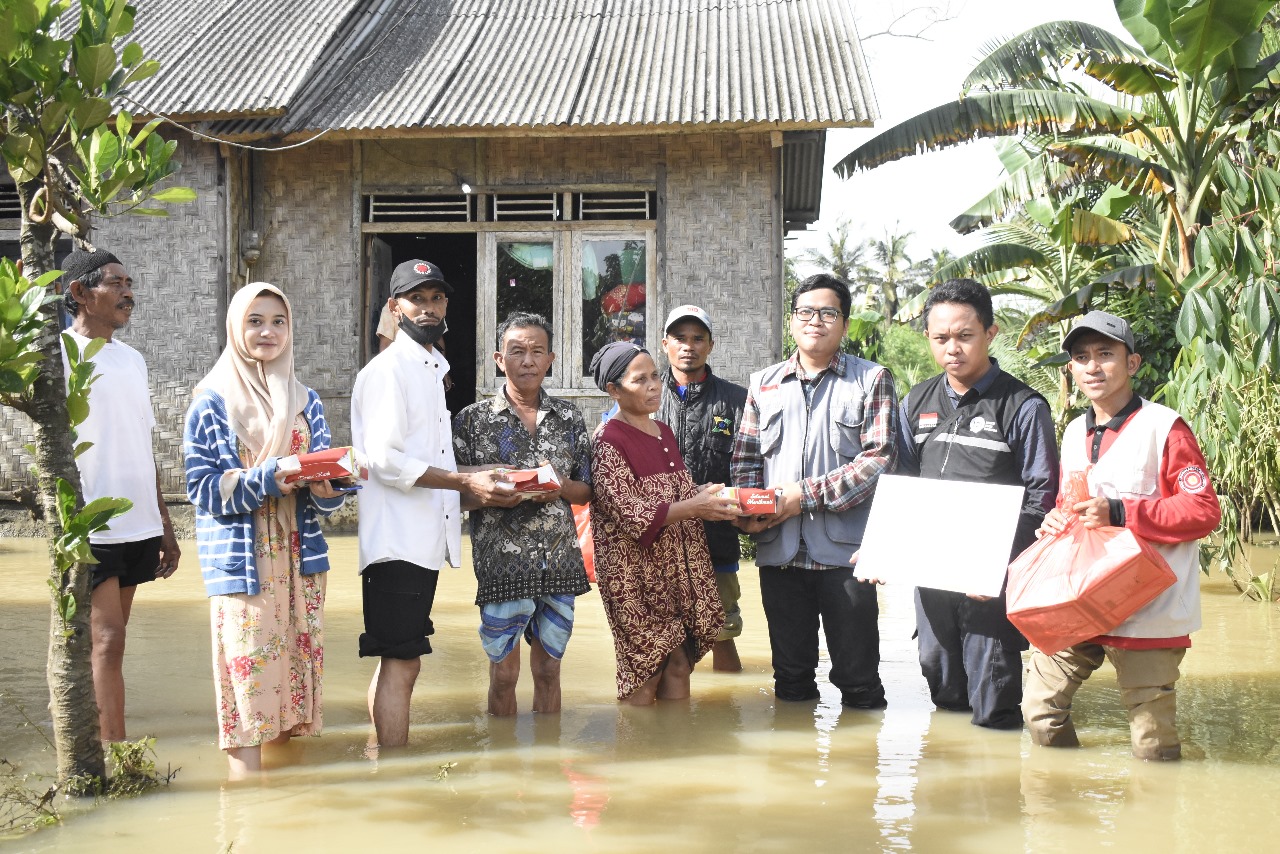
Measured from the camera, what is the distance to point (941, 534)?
4.62 m

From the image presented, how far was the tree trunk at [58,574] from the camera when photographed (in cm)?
379

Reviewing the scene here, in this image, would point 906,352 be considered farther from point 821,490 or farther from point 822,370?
point 821,490

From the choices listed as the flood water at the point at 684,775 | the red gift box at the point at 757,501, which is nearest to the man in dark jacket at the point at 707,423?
the flood water at the point at 684,775

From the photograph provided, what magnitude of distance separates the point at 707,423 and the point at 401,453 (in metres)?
1.95

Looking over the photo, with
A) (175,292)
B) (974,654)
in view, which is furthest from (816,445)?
(175,292)

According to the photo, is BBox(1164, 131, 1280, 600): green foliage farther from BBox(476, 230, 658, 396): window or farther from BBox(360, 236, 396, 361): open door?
BBox(360, 236, 396, 361): open door

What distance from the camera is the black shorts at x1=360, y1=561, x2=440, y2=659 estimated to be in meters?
4.42

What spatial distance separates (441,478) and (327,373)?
706 cm

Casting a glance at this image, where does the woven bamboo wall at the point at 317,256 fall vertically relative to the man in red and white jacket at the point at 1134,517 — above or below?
above

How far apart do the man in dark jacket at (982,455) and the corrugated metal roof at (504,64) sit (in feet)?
17.6

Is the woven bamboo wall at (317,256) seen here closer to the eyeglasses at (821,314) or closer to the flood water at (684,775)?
the flood water at (684,775)

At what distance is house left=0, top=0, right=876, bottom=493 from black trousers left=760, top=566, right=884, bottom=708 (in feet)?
18.1

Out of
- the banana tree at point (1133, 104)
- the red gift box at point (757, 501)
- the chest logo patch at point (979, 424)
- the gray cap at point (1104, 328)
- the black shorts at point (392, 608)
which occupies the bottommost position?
the black shorts at point (392, 608)

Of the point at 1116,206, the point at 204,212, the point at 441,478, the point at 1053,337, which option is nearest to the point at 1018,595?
the point at 441,478
